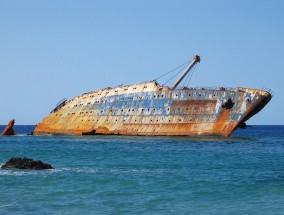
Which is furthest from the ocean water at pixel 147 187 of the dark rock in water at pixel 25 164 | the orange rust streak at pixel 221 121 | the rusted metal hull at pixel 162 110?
the rusted metal hull at pixel 162 110

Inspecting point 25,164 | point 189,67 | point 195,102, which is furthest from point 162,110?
point 25,164

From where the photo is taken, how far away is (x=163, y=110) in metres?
47.8

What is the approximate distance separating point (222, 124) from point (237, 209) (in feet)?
100

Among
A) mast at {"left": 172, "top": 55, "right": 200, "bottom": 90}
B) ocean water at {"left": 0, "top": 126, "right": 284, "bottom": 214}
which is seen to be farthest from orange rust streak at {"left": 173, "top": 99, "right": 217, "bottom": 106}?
ocean water at {"left": 0, "top": 126, "right": 284, "bottom": 214}

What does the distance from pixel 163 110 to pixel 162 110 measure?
0.13 metres

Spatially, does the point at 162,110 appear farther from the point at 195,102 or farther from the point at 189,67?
the point at 189,67

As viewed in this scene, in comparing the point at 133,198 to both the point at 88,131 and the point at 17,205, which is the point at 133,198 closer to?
the point at 17,205

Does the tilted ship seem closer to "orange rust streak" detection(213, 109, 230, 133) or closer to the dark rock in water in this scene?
"orange rust streak" detection(213, 109, 230, 133)

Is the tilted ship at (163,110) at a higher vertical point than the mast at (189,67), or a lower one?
lower

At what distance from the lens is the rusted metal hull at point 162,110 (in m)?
44.4

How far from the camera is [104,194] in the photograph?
1689 centimetres

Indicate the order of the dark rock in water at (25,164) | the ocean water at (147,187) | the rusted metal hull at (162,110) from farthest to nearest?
1. the rusted metal hull at (162,110)
2. the dark rock in water at (25,164)
3. the ocean water at (147,187)

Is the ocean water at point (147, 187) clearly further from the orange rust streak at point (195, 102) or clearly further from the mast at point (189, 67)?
the mast at point (189, 67)

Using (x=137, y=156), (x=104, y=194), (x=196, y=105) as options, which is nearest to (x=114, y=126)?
(x=196, y=105)
